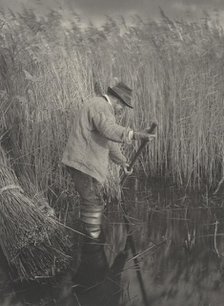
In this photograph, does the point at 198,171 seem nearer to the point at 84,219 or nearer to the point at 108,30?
the point at 84,219

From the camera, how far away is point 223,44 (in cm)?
512

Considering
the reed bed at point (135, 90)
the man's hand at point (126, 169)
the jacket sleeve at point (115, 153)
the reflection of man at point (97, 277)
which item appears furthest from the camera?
the reed bed at point (135, 90)

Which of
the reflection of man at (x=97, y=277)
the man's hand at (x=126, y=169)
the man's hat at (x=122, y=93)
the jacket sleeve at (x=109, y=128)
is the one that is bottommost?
the reflection of man at (x=97, y=277)

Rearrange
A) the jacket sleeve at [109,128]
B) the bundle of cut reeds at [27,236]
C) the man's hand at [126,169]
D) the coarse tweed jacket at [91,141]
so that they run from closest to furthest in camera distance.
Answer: the bundle of cut reeds at [27,236] → the jacket sleeve at [109,128] → the coarse tweed jacket at [91,141] → the man's hand at [126,169]

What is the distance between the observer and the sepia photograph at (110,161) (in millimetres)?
3125

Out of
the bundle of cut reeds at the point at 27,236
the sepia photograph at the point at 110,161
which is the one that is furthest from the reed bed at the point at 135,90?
the bundle of cut reeds at the point at 27,236

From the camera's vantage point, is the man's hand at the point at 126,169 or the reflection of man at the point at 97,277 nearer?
the reflection of man at the point at 97,277

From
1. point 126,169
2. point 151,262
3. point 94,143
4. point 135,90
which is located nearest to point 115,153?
point 126,169

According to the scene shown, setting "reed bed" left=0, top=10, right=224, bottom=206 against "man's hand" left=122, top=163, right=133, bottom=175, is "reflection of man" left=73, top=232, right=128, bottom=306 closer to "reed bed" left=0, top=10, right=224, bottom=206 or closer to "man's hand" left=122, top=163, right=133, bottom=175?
"man's hand" left=122, top=163, right=133, bottom=175

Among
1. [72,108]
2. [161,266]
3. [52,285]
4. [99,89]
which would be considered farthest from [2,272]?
[99,89]

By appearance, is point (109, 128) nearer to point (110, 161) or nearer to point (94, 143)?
point (94, 143)

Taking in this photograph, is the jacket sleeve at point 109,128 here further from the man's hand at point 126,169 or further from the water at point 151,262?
the water at point 151,262

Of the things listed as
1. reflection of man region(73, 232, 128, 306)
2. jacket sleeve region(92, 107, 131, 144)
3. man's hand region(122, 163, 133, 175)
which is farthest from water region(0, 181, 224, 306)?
jacket sleeve region(92, 107, 131, 144)

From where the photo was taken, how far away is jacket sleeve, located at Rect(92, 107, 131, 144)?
11.0 feet
